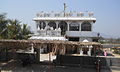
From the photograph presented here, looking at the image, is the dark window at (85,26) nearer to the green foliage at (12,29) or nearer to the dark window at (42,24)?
the dark window at (42,24)

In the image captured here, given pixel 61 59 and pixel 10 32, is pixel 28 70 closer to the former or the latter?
pixel 61 59

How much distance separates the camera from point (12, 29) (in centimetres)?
A: 2556

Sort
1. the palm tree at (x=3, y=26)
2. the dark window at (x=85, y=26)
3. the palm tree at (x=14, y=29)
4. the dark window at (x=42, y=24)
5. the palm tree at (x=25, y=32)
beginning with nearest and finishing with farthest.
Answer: the palm tree at (x=3, y=26), the palm tree at (x=14, y=29), the dark window at (x=85, y=26), the dark window at (x=42, y=24), the palm tree at (x=25, y=32)

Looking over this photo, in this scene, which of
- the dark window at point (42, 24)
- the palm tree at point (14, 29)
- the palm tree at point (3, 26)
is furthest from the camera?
the dark window at point (42, 24)

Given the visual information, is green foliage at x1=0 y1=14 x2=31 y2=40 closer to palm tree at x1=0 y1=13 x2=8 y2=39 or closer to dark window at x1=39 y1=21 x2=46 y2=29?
palm tree at x1=0 y1=13 x2=8 y2=39

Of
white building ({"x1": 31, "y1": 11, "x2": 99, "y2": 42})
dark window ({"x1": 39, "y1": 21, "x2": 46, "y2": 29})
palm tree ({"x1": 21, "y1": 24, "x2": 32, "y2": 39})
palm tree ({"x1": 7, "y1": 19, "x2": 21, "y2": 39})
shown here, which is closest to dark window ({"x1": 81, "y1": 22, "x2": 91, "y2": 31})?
white building ({"x1": 31, "y1": 11, "x2": 99, "y2": 42})

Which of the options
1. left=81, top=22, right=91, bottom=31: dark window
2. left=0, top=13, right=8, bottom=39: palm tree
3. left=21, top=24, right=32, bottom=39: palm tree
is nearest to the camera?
left=0, top=13, right=8, bottom=39: palm tree

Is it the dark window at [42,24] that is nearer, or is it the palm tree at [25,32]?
the dark window at [42,24]

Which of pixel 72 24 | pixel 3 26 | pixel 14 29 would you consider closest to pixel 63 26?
pixel 72 24

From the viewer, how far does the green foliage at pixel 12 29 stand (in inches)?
902

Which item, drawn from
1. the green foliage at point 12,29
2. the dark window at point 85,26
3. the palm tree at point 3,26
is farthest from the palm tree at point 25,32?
the dark window at point 85,26

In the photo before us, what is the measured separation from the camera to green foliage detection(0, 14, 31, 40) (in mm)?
22906

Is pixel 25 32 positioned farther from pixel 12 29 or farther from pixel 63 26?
pixel 63 26

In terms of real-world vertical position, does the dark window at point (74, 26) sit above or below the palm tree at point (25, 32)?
above
